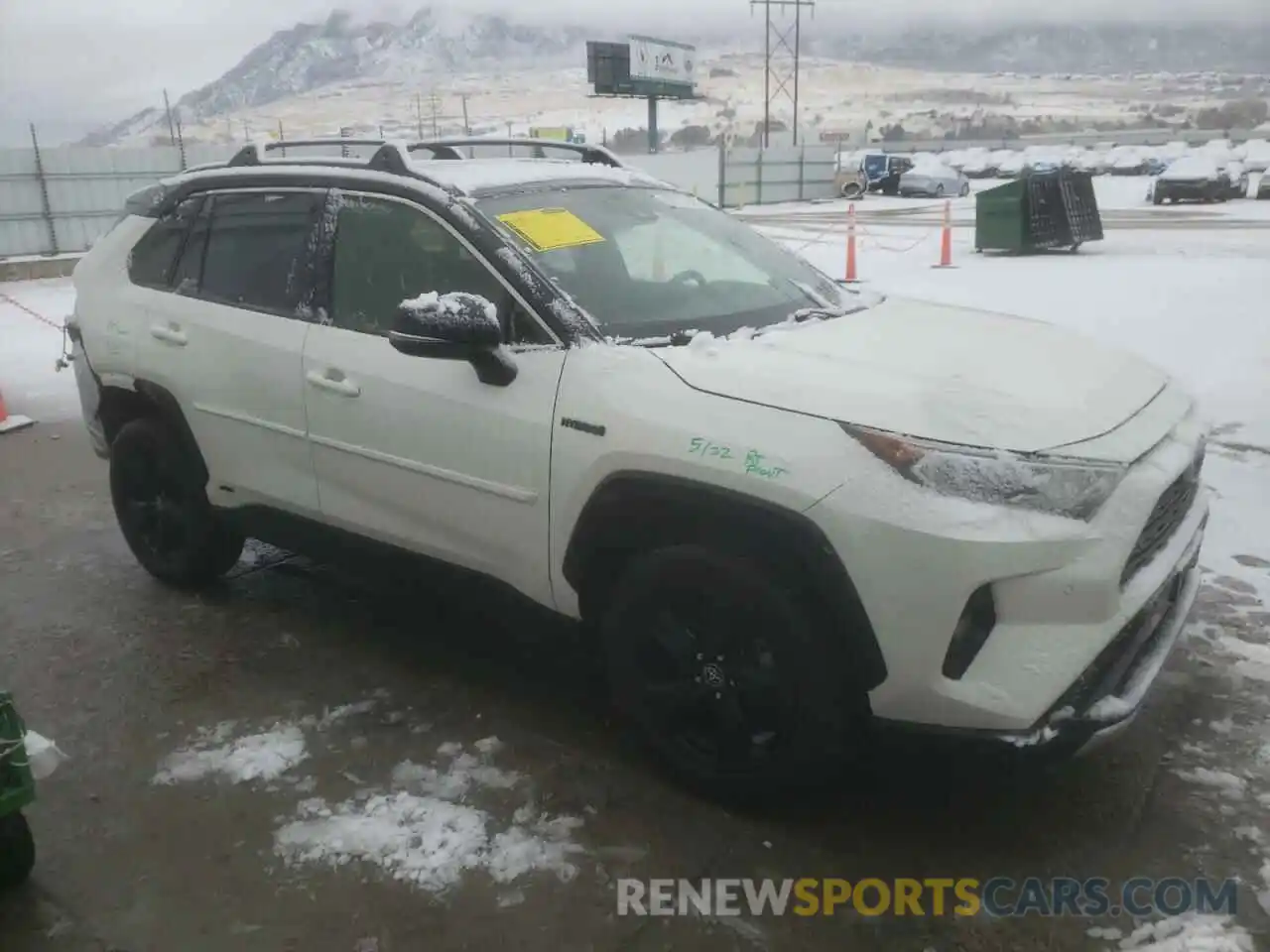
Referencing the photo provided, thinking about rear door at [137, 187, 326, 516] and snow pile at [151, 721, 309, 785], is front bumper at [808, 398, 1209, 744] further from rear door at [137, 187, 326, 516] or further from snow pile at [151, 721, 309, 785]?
rear door at [137, 187, 326, 516]

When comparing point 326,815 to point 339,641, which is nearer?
point 326,815

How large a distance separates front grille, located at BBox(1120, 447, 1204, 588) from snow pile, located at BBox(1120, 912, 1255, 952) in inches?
31.7

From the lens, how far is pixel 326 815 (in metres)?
2.97

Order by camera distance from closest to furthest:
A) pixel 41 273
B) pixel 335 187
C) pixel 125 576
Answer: pixel 335 187 → pixel 125 576 → pixel 41 273

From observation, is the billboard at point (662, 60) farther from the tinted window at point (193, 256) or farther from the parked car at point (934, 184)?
the tinted window at point (193, 256)

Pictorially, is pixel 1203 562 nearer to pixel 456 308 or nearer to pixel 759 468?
pixel 759 468

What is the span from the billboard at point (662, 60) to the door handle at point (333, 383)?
50406 millimetres

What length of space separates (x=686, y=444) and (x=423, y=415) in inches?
38.5

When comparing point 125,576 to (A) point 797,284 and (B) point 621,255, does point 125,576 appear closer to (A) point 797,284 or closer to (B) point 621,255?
(B) point 621,255

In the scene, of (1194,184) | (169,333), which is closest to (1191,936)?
(169,333)

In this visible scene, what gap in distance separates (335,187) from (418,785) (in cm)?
208

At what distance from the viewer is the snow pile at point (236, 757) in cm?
319

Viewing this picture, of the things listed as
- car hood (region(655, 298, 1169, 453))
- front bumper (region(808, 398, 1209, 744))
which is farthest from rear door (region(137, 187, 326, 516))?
front bumper (region(808, 398, 1209, 744))

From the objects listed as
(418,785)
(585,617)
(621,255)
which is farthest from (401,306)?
(418,785)
